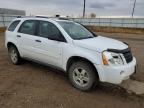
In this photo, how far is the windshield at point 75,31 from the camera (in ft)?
17.7

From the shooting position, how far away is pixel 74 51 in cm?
487

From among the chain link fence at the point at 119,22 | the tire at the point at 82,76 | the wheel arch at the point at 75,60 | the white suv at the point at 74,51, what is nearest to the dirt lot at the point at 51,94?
the tire at the point at 82,76

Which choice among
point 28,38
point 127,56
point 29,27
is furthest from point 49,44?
point 127,56

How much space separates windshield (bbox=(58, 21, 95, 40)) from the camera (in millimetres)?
5383

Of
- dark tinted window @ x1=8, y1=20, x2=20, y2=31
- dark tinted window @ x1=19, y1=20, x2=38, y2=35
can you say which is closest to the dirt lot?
dark tinted window @ x1=19, y1=20, x2=38, y2=35

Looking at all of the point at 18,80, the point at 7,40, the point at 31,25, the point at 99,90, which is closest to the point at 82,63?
the point at 99,90

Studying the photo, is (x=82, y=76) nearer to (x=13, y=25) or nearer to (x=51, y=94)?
(x=51, y=94)

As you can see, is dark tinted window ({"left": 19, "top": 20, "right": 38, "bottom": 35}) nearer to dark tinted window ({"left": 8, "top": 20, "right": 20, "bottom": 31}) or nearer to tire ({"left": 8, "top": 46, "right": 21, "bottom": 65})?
dark tinted window ({"left": 8, "top": 20, "right": 20, "bottom": 31})

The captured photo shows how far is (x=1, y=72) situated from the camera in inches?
247

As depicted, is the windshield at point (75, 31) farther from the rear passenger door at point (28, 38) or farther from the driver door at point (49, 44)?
the rear passenger door at point (28, 38)

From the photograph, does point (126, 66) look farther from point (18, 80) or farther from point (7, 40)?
point (7, 40)

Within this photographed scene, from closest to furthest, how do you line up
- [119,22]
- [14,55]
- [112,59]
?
[112,59] < [14,55] < [119,22]

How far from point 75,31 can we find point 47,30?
802 millimetres

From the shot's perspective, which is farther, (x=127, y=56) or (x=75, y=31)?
(x=75, y=31)
